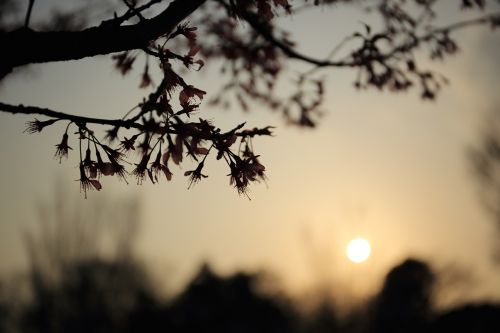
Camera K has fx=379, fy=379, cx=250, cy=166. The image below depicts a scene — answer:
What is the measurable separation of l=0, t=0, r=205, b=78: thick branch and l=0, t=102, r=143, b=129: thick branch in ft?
0.67

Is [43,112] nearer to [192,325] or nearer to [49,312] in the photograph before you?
[192,325]

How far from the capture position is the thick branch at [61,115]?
206 cm

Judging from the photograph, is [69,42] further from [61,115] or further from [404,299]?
[404,299]

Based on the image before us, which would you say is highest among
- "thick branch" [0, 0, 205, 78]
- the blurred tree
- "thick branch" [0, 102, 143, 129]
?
the blurred tree

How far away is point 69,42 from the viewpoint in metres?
2.06

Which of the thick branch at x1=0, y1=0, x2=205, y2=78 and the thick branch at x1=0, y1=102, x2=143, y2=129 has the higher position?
the thick branch at x1=0, y1=0, x2=205, y2=78

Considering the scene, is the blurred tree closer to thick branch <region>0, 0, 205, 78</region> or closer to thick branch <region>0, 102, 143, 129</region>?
thick branch <region>0, 102, 143, 129</region>

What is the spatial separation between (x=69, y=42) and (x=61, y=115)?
0.41 metres

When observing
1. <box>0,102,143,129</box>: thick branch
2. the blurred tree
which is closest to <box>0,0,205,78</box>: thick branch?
<box>0,102,143,129</box>: thick branch

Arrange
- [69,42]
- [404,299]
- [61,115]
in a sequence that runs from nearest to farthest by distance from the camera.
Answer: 1. [69,42]
2. [61,115]
3. [404,299]

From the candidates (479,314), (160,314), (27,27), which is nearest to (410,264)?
(479,314)

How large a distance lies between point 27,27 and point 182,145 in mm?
1049

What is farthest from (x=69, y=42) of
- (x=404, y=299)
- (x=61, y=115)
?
(x=404, y=299)

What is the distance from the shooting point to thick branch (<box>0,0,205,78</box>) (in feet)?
6.69
